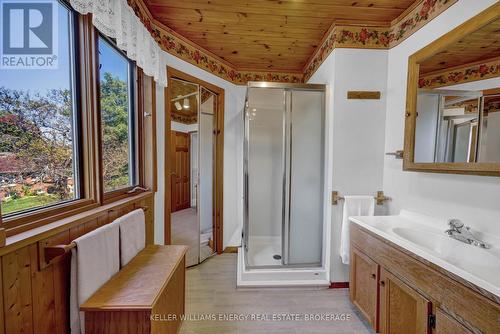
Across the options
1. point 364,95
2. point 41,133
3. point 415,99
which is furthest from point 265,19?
point 41,133

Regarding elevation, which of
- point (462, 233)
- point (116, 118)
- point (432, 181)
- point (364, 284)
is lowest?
point (364, 284)

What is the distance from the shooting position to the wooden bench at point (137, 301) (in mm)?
978

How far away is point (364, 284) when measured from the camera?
1599 millimetres

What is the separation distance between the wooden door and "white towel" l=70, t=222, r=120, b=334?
1.67m

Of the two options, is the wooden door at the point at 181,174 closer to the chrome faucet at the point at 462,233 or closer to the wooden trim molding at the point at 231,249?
the wooden trim molding at the point at 231,249

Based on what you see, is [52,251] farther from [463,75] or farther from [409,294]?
[463,75]

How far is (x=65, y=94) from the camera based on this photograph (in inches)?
44.9

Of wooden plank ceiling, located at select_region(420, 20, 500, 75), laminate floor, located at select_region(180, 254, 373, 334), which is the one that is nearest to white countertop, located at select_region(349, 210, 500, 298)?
laminate floor, located at select_region(180, 254, 373, 334)

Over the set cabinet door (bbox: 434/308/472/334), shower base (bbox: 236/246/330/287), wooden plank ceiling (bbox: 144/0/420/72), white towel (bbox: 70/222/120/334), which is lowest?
shower base (bbox: 236/246/330/287)

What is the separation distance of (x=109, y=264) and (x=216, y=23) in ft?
6.92

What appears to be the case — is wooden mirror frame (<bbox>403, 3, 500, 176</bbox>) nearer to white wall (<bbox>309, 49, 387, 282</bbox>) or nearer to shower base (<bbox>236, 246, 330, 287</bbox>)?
white wall (<bbox>309, 49, 387, 282</bbox>)

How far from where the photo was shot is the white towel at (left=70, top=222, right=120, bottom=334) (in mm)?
974

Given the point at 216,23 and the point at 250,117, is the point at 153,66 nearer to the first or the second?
the point at 216,23

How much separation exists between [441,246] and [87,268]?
199 cm
